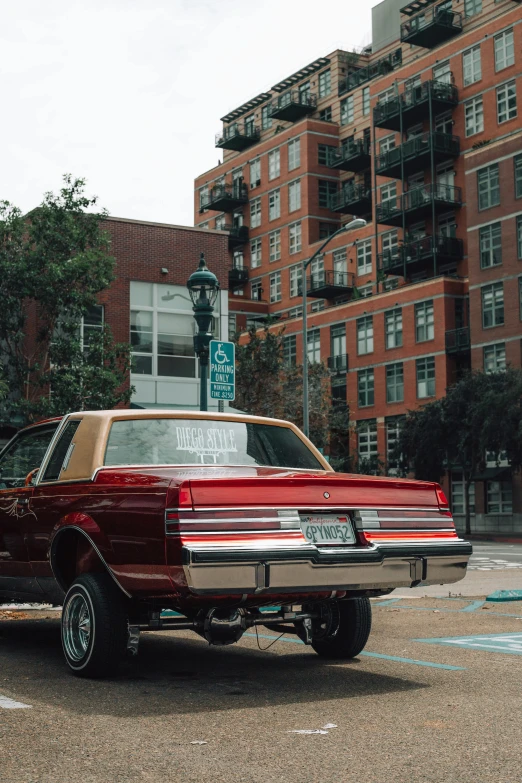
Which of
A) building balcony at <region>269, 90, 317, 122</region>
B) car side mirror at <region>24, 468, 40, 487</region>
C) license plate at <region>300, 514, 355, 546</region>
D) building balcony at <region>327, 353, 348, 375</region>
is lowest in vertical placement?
license plate at <region>300, 514, 355, 546</region>

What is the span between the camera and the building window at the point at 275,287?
81250mm

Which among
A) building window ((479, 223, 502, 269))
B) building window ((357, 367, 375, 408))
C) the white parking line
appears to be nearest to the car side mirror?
the white parking line

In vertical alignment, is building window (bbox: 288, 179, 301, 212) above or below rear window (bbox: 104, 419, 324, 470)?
above

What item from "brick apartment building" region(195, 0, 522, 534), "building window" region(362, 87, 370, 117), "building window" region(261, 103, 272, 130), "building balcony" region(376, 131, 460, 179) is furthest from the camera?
"building window" region(261, 103, 272, 130)

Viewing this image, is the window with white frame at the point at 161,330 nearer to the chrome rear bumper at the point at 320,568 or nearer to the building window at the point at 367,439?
the chrome rear bumper at the point at 320,568

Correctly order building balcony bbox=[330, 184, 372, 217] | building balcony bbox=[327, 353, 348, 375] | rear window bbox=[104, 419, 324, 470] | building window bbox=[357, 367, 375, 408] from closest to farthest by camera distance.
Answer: rear window bbox=[104, 419, 324, 470], building window bbox=[357, 367, 375, 408], building balcony bbox=[327, 353, 348, 375], building balcony bbox=[330, 184, 372, 217]

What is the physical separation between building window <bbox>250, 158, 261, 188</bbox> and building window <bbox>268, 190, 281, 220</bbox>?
105 inches

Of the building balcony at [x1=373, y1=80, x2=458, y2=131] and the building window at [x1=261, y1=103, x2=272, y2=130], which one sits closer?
the building balcony at [x1=373, y1=80, x2=458, y2=131]

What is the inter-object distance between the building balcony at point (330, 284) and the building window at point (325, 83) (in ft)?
52.9

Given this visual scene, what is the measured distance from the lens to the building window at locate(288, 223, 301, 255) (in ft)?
259

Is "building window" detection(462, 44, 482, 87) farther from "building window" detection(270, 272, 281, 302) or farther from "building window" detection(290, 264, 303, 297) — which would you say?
"building window" detection(270, 272, 281, 302)

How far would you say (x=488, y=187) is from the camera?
5588 cm

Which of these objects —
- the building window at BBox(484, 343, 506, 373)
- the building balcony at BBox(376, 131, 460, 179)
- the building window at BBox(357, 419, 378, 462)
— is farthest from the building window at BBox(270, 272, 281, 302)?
the building window at BBox(484, 343, 506, 373)

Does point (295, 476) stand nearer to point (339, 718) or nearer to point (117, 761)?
point (339, 718)
